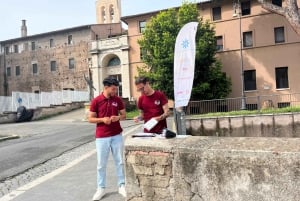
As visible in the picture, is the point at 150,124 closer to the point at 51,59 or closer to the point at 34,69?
the point at 51,59

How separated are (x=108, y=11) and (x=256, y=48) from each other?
43491mm

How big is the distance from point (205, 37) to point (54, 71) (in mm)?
27467

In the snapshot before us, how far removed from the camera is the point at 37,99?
121 ft

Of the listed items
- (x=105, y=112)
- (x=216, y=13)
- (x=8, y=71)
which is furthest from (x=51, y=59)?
(x=105, y=112)

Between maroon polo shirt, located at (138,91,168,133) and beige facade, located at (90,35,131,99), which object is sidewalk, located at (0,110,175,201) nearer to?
maroon polo shirt, located at (138,91,168,133)

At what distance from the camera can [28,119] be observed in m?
32.6

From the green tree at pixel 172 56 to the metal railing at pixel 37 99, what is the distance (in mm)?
11573

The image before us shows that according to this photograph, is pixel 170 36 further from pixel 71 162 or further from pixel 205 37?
pixel 71 162

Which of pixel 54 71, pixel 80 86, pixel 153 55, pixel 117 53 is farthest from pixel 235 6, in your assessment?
pixel 54 71

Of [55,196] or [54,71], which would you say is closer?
[55,196]

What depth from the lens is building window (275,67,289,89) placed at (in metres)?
32.9

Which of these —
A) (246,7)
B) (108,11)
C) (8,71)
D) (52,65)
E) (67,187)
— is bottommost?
(67,187)

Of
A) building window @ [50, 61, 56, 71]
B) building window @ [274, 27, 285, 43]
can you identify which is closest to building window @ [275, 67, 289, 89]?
building window @ [274, 27, 285, 43]

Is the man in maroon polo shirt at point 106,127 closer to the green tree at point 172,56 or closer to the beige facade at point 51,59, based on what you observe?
the green tree at point 172,56
